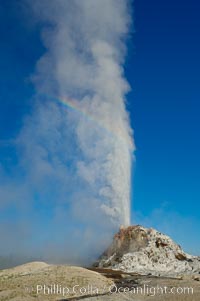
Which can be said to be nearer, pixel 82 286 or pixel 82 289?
pixel 82 289

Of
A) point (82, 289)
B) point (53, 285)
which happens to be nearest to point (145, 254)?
point (82, 289)

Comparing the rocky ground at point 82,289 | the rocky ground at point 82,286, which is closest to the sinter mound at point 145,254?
the rocky ground at point 82,286

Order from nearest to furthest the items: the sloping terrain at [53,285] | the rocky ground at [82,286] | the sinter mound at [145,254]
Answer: the rocky ground at [82,286]
the sloping terrain at [53,285]
the sinter mound at [145,254]

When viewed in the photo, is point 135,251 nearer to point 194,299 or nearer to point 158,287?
point 158,287

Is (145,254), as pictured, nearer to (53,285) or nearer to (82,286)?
(82,286)

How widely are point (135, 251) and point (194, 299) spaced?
7681cm

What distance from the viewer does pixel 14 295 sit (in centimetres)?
4081

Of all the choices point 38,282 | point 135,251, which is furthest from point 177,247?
point 38,282

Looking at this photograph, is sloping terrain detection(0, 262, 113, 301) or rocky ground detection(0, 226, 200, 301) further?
sloping terrain detection(0, 262, 113, 301)

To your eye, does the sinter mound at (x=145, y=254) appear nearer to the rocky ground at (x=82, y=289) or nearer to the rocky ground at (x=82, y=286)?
the rocky ground at (x=82, y=286)

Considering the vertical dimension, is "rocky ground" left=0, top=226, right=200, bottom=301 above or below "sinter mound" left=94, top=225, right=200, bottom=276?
below

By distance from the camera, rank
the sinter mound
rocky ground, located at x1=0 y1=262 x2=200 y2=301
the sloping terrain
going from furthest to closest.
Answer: the sinter mound, the sloping terrain, rocky ground, located at x1=0 y1=262 x2=200 y2=301

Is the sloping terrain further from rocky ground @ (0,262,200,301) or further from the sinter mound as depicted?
the sinter mound

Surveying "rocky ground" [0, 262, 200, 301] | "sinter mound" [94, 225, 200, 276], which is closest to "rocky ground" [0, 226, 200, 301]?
"rocky ground" [0, 262, 200, 301]
